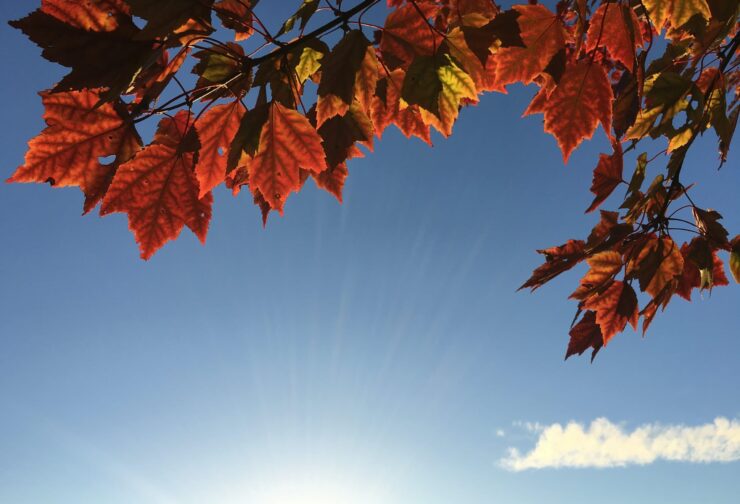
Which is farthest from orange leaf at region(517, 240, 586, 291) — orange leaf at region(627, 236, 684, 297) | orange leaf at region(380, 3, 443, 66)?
orange leaf at region(380, 3, 443, 66)

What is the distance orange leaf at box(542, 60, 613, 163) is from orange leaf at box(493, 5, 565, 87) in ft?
0.32

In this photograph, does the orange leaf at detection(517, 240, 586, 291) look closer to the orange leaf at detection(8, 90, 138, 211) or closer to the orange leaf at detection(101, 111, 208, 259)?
the orange leaf at detection(101, 111, 208, 259)

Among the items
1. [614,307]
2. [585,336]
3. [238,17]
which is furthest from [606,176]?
[238,17]

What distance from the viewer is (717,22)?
4.86 feet

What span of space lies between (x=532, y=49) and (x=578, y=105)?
218 millimetres

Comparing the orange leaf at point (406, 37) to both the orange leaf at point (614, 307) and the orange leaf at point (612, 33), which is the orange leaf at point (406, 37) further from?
the orange leaf at point (614, 307)

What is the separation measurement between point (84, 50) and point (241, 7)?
529mm

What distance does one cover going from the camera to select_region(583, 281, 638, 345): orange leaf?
1995 mm

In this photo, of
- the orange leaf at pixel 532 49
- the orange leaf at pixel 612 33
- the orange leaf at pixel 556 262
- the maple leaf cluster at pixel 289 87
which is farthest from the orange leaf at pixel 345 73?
the orange leaf at pixel 556 262

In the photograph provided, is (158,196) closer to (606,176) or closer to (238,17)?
(238,17)

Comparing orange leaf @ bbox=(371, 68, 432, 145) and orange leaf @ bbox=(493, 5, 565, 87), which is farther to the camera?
orange leaf @ bbox=(371, 68, 432, 145)

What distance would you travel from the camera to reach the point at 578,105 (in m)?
1.44

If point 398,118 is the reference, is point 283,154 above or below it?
below

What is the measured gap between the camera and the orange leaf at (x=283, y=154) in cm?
128
